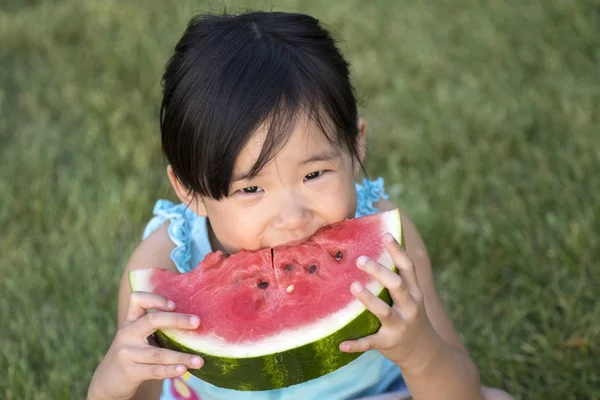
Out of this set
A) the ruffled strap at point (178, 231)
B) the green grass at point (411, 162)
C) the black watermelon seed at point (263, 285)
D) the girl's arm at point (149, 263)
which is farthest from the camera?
the green grass at point (411, 162)

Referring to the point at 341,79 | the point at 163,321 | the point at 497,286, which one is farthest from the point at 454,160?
the point at 163,321

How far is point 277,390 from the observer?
246cm

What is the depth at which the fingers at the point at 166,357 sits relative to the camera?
6.25 feet

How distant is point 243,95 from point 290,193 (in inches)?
11.2

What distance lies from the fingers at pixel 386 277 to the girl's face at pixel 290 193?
13.0 inches

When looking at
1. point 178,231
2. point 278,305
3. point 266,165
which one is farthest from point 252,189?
point 178,231

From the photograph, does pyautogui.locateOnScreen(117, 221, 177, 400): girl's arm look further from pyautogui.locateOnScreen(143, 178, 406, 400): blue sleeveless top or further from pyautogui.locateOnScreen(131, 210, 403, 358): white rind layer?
pyautogui.locateOnScreen(131, 210, 403, 358): white rind layer

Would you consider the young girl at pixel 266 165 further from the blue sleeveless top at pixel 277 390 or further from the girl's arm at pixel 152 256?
the girl's arm at pixel 152 256

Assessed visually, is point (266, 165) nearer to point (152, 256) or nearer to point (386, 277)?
point (386, 277)

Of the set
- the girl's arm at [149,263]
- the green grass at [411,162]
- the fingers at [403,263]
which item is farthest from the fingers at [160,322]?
the green grass at [411,162]

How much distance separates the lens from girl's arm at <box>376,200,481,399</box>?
213 centimetres

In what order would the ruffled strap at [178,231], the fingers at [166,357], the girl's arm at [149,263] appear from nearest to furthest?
1. the fingers at [166,357]
2. the girl's arm at [149,263]
3. the ruffled strap at [178,231]

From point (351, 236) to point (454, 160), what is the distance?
1983 mm

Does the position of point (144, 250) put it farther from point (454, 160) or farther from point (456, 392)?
point (454, 160)
